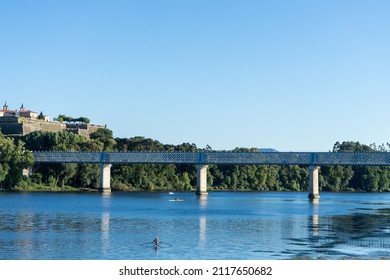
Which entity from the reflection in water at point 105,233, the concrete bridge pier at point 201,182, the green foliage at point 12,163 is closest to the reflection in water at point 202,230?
the reflection in water at point 105,233

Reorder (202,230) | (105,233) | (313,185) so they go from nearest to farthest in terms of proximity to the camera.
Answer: (105,233)
(202,230)
(313,185)

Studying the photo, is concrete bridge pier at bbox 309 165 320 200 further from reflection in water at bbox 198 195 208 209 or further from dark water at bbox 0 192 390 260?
dark water at bbox 0 192 390 260

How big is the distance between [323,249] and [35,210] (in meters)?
55.5

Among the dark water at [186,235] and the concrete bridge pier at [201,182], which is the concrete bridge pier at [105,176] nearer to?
the concrete bridge pier at [201,182]

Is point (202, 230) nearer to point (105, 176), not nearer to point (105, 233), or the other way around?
point (105, 233)

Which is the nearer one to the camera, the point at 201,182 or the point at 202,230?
the point at 202,230

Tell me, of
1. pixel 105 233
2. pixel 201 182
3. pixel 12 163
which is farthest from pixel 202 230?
pixel 12 163

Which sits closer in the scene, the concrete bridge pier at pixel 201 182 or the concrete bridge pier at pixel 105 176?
the concrete bridge pier at pixel 201 182

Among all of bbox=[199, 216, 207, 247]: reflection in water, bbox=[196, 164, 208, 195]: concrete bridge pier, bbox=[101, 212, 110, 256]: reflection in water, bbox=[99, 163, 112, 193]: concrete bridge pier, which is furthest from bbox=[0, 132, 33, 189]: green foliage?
bbox=[199, 216, 207, 247]: reflection in water

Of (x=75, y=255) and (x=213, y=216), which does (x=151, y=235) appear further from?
(x=213, y=216)

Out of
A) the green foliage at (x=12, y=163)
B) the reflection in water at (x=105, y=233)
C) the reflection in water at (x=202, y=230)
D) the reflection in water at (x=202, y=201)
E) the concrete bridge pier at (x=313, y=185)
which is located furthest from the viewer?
the concrete bridge pier at (x=313, y=185)

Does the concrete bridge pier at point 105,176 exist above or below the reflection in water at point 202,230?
above

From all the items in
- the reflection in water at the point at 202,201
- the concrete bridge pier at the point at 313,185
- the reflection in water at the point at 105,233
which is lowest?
the reflection in water at the point at 105,233

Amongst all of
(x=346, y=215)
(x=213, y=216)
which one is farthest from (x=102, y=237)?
(x=346, y=215)
